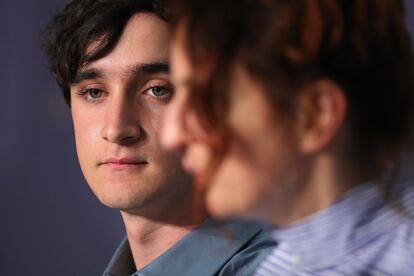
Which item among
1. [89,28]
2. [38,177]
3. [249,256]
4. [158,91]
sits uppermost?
[89,28]

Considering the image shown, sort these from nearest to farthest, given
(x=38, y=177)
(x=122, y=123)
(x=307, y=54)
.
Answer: (x=307, y=54) → (x=122, y=123) → (x=38, y=177)

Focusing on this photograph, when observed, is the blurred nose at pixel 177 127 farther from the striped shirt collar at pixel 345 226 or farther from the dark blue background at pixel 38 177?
the dark blue background at pixel 38 177

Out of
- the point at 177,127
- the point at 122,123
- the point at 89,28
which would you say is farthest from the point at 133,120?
the point at 177,127

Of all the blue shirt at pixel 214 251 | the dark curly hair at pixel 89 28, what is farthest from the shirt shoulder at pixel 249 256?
the dark curly hair at pixel 89 28

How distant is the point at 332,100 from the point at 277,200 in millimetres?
97

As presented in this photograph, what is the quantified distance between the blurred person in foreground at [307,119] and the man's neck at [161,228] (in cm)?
43

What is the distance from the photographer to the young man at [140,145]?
983 mm

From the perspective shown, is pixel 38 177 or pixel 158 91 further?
pixel 38 177

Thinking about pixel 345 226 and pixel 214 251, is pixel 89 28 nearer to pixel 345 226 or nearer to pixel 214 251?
pixel 214 251

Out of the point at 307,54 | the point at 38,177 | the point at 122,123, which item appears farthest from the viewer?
the point at 38,177

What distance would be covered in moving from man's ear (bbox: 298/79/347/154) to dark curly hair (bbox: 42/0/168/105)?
48cm

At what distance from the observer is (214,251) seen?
1.00 m

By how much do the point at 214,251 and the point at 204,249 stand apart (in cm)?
2

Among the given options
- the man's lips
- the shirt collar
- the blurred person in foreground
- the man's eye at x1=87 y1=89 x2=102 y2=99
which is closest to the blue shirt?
the shirt collar
